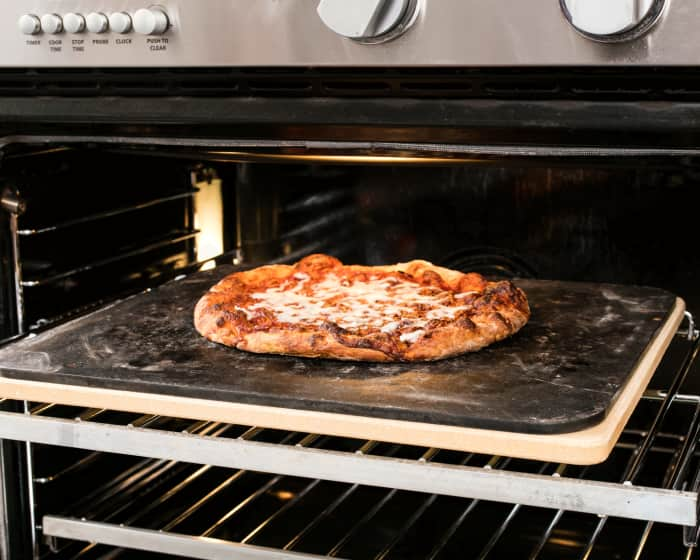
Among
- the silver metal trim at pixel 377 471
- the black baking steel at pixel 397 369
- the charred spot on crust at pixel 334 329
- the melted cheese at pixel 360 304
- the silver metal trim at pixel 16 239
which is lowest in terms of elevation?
the silver metal trim at pixel 377 471

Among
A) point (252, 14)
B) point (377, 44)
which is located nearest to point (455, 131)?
point (377, 44)

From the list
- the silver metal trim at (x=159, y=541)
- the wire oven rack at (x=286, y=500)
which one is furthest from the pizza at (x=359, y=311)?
the silver metal trim at (x=159, y=541)

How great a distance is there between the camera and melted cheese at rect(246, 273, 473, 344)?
1.34 meters

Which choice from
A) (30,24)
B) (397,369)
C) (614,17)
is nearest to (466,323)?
(397,369)

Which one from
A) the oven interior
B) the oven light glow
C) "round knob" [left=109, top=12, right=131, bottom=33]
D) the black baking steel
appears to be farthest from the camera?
the oven light glow

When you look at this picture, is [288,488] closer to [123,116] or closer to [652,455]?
[652,455]

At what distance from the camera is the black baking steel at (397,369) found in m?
1.08

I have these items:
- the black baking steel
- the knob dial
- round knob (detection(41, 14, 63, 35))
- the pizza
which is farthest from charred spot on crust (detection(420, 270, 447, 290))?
round knob (detection(41, 14, 63, 35))

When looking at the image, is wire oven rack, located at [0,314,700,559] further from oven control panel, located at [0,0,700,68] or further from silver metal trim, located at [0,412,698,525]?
oven control panel, located at [0,0,700,68]

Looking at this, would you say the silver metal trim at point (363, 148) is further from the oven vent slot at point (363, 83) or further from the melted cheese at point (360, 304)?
the melted cheese at point (360, 304)

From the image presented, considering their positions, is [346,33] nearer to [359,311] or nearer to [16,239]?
[359,311]

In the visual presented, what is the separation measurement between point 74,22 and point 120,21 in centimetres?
7

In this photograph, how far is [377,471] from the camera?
3.51ft

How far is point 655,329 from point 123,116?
2.61 ft
